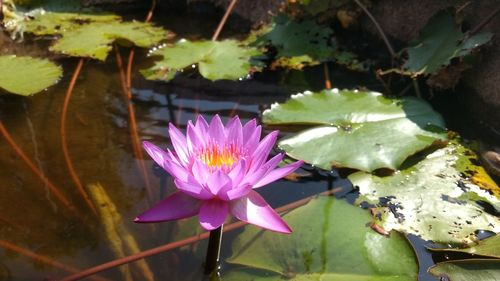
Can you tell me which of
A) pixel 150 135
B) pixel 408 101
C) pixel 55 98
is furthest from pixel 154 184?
pixel 408 101

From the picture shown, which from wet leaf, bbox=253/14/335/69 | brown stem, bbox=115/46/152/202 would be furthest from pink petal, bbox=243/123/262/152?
wet leaf, bbox=253/14/335/69

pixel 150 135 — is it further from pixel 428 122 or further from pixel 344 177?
pixel 428 122

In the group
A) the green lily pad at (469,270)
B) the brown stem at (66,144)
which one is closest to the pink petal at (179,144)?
the brown stem at (66,144)

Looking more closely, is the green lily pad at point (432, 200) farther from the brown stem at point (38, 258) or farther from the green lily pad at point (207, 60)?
the green lily pad at point (207, 60)

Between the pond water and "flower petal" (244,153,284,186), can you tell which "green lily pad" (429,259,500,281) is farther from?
"flower petal" (244,153,284,186)

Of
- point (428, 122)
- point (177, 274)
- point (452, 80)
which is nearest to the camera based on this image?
point (177, 274)

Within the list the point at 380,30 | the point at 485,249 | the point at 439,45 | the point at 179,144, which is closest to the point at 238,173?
the point at 179,144
